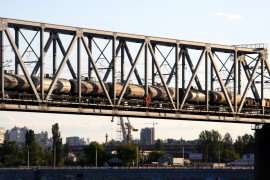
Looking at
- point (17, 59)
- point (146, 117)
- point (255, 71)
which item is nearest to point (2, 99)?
point (17, 59)

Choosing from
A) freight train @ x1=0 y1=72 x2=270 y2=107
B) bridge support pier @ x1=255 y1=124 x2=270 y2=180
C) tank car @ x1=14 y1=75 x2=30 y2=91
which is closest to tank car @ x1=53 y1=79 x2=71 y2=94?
freight train @ x1=0 y1=72 x2=270 y2=107

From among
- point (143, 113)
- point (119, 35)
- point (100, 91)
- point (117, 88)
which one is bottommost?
point (143, 113)

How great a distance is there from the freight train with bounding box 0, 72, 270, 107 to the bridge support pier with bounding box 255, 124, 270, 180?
3702mm

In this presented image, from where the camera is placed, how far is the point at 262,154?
343ft

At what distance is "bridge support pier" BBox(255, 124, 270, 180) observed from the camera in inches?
4109

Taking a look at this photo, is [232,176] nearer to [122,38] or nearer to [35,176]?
[35,176]

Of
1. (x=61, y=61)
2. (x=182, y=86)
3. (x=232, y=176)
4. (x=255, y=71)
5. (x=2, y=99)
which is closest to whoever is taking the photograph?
(x=2, y=99)

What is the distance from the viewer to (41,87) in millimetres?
79938

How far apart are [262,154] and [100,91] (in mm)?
26611

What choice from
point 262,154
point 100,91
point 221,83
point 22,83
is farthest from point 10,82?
point 262,154

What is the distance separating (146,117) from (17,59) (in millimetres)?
16780

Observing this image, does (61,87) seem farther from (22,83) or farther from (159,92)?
(159,92)

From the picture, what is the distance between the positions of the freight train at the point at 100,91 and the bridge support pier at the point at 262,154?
3702mm

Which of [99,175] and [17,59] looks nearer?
[17,59]
